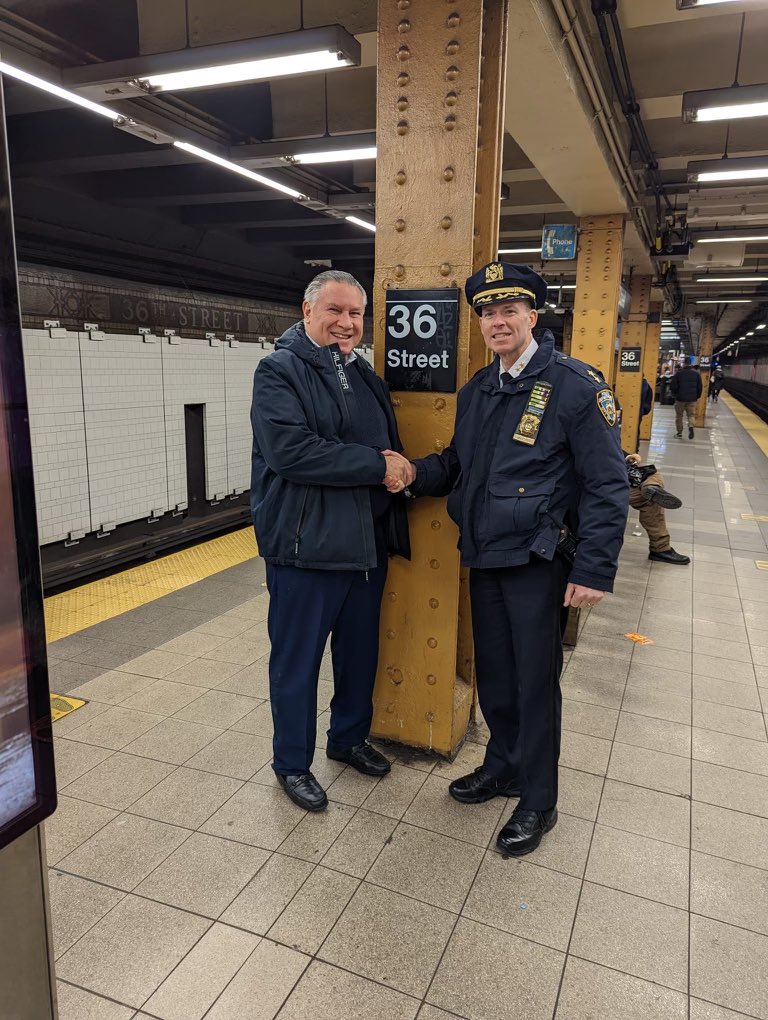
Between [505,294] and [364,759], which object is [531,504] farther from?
[364,759]

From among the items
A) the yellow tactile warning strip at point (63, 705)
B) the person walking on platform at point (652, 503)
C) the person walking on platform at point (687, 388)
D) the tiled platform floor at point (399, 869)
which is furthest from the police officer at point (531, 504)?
the person walking on platform at point (687, 388)

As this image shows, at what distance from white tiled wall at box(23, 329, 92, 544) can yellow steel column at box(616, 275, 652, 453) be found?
809 cm

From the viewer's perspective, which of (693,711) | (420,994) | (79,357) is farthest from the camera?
(79,357)

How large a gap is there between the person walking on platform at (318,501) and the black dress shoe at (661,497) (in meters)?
3.16

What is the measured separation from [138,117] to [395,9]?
2.18 metres

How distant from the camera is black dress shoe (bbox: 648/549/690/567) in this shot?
19.5ft

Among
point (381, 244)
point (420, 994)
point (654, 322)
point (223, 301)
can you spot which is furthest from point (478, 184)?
point (654, 322)

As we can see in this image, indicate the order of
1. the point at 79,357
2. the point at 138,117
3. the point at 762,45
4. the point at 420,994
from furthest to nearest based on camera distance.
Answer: the point at 79,357 → the point at 762,45 → the point at 138,117 → the point at 420,994

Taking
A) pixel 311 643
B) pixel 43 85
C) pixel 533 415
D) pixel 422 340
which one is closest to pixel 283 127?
pixel 43 85

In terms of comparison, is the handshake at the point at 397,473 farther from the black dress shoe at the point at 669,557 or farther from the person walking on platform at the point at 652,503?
the black dress shoe at the point at 669,557

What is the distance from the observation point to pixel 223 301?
26.6 ft

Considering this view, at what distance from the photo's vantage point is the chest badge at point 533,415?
7.24ft

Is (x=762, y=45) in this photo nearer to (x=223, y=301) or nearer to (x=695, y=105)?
(x=695, y=105)

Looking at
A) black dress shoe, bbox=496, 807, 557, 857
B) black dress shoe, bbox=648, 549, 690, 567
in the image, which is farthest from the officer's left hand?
black dress shoe, bbox=648, 549, 690, 567
